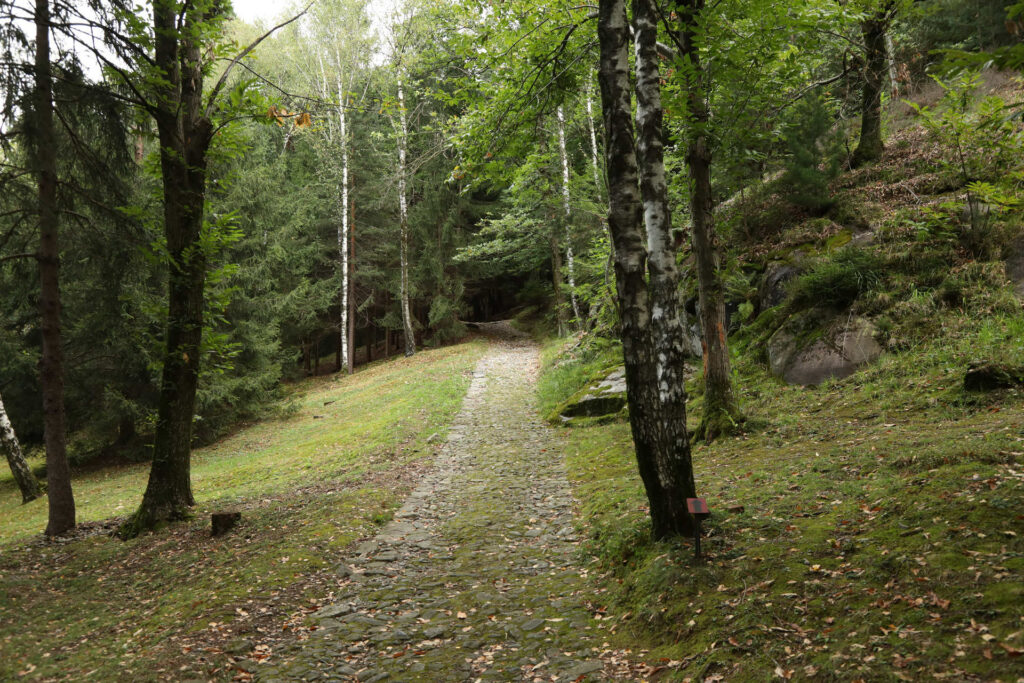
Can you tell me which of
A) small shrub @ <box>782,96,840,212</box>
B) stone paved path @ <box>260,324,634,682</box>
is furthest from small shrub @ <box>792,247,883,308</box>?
stone paved path @ <box>260,324,634,682</box>

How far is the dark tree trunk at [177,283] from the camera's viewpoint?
7938 mm

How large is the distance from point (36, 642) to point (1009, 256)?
12.8 meters

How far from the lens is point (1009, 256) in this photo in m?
7.96

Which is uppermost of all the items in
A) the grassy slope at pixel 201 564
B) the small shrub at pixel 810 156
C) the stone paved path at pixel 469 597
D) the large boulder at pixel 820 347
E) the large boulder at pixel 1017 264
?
the small shrub at pixel 810 156

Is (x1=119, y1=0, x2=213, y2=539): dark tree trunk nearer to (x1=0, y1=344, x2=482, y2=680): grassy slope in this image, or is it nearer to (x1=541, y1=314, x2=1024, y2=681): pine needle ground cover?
(x1=0, y1=344, x2=482, y2=680): grassy slope

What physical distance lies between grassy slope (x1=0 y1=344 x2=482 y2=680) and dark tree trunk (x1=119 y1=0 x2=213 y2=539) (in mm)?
600

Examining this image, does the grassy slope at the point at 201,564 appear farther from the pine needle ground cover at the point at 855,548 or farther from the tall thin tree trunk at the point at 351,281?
the tall thin tree trunk at the point at 351,281

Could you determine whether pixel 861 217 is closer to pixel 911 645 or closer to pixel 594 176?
pixel 594 176

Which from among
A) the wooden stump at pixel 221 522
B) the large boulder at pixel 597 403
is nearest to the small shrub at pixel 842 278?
the large boulder at pixel 597 403

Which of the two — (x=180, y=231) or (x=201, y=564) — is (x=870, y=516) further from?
(x=180, y=231)

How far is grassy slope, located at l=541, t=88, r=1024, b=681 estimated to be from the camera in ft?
10.0

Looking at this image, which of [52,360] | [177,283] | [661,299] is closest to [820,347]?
[661,299]

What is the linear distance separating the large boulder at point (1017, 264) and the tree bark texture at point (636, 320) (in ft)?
21.1

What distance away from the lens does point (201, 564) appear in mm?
6402
